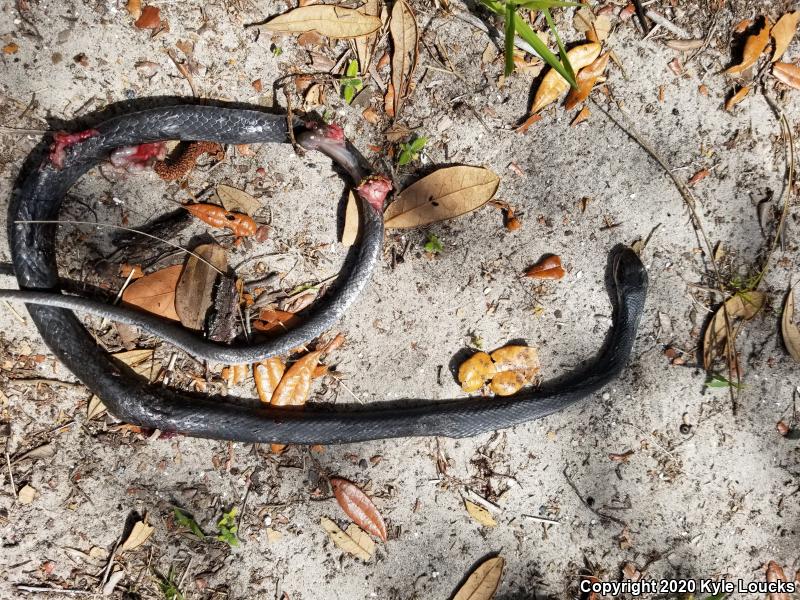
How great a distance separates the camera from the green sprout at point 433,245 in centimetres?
342

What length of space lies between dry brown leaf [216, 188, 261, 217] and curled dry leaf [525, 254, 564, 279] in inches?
75.8

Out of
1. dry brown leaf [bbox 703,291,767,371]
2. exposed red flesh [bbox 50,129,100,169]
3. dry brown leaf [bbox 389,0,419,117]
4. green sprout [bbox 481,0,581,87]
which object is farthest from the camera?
dry brown leaf [bbox 703,291,767,371]

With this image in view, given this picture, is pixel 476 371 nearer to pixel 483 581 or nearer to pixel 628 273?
pixel 628 273

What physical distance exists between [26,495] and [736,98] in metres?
5.50

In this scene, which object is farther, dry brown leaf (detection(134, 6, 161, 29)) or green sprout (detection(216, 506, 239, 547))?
green sprout (detection(216, 506, 239, 547))

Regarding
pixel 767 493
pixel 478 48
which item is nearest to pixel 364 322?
pixel 478 48

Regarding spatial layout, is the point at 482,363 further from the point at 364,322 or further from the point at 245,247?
the point at 245,247

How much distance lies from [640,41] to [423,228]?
196cm

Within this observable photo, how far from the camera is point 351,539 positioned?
343 centimetres

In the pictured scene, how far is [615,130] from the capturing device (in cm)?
347

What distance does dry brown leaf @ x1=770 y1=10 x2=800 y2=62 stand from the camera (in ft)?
11.1

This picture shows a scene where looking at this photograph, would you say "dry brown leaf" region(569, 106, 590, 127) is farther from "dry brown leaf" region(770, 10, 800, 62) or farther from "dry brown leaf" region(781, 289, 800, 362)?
"dry brown leaf" region(781, 289, 800, 362)

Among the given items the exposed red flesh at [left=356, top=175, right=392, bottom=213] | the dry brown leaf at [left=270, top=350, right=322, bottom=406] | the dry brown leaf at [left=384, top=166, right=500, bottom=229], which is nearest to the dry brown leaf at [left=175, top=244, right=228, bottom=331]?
the dry brown leaf at [left=270, top=350, right=322, bottom=406]

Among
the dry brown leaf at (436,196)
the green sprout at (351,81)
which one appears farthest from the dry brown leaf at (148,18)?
the dry brown leaf at (436,196)
